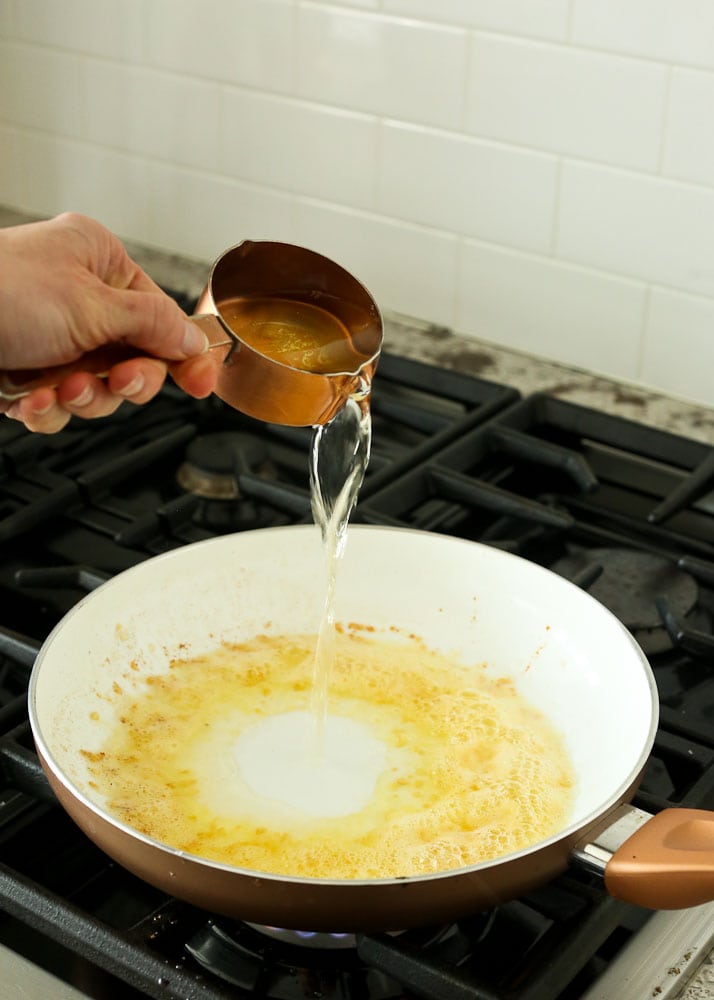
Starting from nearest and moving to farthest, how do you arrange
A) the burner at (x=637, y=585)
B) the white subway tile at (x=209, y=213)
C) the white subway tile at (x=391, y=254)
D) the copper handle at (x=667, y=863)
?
the copper handle at (x=667, y=863)
the burner at (x=637, y=585)
the white subway tile at (x=391, y=254)
the white subway tile at (x=209, y=213)

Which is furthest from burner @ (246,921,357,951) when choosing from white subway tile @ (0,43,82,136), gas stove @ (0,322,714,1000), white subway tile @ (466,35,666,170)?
white subway tile @ (0,43,82,136)

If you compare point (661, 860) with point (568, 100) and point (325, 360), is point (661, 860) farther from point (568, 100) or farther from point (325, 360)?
point (568, 100)

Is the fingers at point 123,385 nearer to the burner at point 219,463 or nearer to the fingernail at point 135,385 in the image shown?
the fingernail at point 135,385

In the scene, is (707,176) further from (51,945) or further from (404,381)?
(51,945)

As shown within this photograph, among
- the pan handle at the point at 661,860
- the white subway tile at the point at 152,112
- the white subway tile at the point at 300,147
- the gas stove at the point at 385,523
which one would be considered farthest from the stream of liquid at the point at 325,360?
the white subway tile at the point at 152,112

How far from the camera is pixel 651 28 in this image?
3.59 feet

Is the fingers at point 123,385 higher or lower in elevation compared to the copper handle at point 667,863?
higher

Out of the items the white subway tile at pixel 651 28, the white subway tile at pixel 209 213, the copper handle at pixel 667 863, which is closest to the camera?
the copper handle at pixel 667 863

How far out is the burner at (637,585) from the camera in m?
0.93

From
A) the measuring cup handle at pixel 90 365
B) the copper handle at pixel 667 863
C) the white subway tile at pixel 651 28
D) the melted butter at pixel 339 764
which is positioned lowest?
the melted butter at pixel 339 764

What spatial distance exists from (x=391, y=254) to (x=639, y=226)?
0.28 meters

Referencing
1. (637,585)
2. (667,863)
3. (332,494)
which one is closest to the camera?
(667,863)

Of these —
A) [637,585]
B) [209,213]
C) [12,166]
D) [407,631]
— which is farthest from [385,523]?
[12,166]

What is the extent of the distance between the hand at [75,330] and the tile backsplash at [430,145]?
1.74 feet
